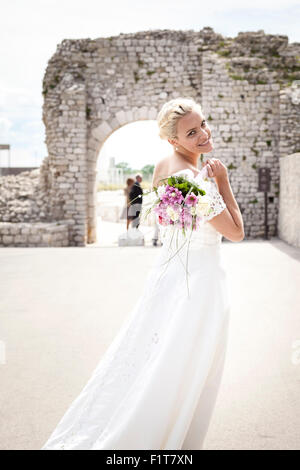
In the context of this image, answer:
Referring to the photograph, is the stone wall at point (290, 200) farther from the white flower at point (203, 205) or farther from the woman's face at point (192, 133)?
the white flower at point (203, 205)

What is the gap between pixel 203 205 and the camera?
200 centimetres

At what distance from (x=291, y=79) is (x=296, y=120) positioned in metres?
1.22

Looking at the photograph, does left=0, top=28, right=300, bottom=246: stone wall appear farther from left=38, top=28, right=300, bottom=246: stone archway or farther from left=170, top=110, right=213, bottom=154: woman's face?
left=170, top=110, right=213, bottom=154: woman's face

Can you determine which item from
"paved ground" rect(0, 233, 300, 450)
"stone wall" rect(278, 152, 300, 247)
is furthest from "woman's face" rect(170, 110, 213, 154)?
"stone wall" rect(278, 152, 300, 247)

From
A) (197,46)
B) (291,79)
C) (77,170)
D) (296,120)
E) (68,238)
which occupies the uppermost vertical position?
(197,46)

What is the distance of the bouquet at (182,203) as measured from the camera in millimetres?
2039

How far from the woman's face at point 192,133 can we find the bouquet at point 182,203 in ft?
0.48

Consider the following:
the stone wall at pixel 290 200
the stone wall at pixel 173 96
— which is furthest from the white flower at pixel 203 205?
the stone wall at pixel 173 96

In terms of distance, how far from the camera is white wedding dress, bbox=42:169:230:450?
6.52 ft

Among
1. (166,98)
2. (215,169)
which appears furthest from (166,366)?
(166,98)
